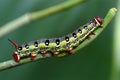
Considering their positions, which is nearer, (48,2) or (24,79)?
(24,79)

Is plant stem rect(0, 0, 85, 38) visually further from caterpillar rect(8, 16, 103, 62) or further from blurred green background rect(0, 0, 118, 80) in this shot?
blurred green background rect(0, 0, 118, 80)

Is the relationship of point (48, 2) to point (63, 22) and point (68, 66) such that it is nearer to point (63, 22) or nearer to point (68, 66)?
point (63, 22)

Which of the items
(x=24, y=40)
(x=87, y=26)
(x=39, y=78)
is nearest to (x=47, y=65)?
(x=39, y=78)

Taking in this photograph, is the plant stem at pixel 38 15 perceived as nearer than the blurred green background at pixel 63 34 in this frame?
Yes

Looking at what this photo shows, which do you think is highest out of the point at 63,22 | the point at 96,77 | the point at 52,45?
the point at 63,22

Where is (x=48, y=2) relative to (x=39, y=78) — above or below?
above

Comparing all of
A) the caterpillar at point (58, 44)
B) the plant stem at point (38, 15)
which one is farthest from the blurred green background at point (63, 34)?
the plant stem at point (38, 15)

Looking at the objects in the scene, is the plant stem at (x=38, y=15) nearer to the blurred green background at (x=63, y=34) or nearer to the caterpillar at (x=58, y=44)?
the caterpillar at (x=58, y=44)

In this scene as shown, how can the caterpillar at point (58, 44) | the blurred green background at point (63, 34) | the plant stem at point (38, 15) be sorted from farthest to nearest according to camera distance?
the blurred green background at point (63, 34)
the caterpillar at point (58, 44)
the plant stem at point (38, 15)
